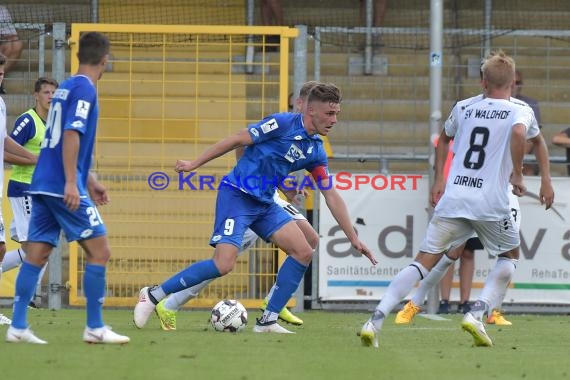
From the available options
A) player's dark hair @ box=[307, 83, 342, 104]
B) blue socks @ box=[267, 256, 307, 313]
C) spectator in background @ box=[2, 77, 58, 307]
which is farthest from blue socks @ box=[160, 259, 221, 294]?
spectator in background @ box=[2, 77, 58, 307]

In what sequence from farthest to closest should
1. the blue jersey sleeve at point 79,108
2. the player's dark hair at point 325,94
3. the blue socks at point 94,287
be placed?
the player's dark hair at point 325,94, the blue socks at point 94,287, the blue jersey sleeve at point 79,108

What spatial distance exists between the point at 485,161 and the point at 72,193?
2899 millimetres

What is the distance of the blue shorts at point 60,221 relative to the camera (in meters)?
7.59

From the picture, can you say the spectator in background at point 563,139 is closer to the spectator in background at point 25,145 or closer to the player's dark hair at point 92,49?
the spectator in background at point 25,145

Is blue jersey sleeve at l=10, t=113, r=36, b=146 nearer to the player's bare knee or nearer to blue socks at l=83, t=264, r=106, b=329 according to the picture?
the player's bare knee

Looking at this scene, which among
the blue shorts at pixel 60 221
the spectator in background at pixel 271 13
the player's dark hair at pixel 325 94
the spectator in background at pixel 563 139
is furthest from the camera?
the spectator in background at pixel 271 13

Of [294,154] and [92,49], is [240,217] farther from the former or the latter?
[92,49]

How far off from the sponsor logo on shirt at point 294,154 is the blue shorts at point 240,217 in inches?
14.4

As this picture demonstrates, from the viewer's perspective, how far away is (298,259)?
31.4 feet

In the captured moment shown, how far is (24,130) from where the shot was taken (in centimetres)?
1146

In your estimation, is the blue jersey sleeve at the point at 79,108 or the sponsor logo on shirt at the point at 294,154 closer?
the blue jersey sleeve at the point at 79,108

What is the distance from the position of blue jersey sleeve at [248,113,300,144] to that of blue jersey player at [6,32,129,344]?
1.82 metres

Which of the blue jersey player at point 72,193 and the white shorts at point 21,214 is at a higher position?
the blue jersey player at point 72,193

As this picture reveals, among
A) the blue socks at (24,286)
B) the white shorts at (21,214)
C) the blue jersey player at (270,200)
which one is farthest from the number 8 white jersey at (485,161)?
the white shorts at (21,214)
